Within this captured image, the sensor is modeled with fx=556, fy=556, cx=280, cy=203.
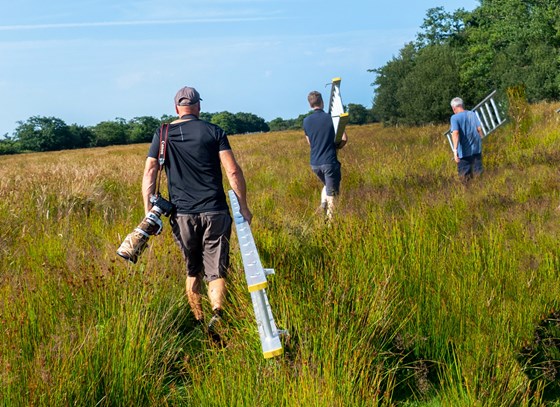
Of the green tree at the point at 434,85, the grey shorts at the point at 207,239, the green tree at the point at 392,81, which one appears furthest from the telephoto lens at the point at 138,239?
the green tree at the point at 392,81

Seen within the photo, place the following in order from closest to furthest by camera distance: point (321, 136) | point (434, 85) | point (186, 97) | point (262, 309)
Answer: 1. point (262, 309)
2. point (186, 97)
3. point (321, 136)
4. point (434, 85)

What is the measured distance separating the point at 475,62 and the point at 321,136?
45683mm

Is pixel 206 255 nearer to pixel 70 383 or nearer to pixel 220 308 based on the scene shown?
pixel 220 308

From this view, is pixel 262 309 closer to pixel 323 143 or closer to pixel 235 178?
pixel 235 178

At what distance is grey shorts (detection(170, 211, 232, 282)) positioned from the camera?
4453 millimetres

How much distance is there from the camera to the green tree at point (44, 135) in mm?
105250

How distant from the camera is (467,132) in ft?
30.1

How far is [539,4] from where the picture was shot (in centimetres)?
4591

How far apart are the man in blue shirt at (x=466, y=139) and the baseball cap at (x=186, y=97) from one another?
18.8 ft

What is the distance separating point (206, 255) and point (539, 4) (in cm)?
4981

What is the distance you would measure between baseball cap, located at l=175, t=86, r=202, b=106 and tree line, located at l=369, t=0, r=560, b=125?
3228 cm

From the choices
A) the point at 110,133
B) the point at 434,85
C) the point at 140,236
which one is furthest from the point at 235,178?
the point at 110,133

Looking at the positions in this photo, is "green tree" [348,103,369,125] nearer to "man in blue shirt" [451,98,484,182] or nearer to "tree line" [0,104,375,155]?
A: "tree line" [0,104,375,155]

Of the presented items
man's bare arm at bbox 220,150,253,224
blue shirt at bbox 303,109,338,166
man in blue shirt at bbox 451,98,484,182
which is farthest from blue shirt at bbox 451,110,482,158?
man's bare arm at bbox 220,150,253,224
